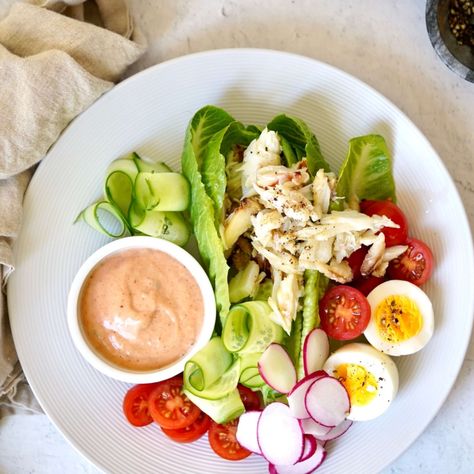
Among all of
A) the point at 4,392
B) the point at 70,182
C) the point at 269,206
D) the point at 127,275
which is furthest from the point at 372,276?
the point at 4,392

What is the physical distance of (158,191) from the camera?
7.98 ft

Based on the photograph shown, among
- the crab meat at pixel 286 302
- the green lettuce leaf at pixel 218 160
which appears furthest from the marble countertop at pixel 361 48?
the crab meat at pixel 286 302

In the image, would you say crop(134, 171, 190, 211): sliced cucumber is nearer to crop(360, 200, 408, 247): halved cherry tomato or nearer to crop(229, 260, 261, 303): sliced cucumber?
crop(229, 260, 261, 303): sliced cucumber

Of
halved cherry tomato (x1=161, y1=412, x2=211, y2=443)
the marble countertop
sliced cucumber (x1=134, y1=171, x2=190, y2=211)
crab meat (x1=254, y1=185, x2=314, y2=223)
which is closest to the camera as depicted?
crab meat (x1=254, y1=185, x2=314, y2=223)

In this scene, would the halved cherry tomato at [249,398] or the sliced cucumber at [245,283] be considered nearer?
the sliced cucumber at [245,283]

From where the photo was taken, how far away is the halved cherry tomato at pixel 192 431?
2.54 metres

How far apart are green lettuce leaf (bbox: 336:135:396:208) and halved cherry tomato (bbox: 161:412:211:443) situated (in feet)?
3.08

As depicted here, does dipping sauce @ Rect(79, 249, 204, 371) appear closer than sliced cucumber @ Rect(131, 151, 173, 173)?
Yes

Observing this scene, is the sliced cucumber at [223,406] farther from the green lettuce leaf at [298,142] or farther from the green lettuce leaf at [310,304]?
the green lettuce leaf at [298,142]

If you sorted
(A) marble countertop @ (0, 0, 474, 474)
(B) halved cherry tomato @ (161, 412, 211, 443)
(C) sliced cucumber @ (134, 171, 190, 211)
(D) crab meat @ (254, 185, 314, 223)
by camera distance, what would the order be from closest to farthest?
(D) crab meat @ (254, 185, 314, 223) → (C) sliced cucumber @ (134, 171, 190, 211) → (B) halved cherry tomato @ (161, 412, 211, 443) → (A) marble countertop @ (0, 0, 474, 474)

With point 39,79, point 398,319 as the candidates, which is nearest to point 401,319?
point 398,319

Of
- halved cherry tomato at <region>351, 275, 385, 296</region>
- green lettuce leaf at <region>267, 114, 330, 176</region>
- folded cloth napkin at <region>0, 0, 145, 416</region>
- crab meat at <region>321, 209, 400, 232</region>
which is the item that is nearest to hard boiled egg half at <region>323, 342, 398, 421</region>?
halved cherry tomato at <region>351, 275, 385, 296</region>

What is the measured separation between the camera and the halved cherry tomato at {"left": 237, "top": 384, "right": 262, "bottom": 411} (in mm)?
2602

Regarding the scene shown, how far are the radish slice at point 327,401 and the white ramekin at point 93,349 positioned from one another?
401mm
